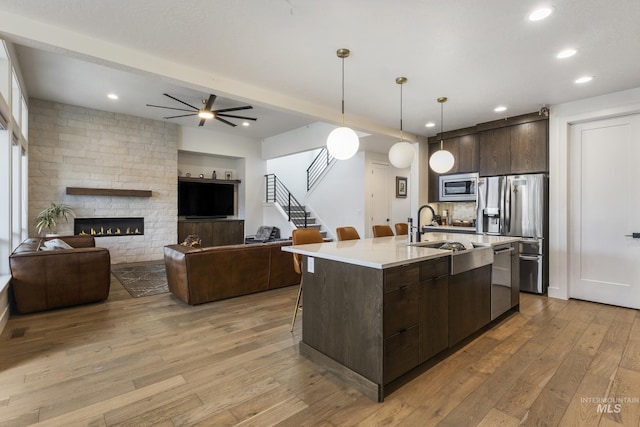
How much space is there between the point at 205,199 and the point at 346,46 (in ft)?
21.7

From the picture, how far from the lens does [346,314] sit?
2273 millimetres

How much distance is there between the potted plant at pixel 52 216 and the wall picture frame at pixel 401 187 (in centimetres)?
725

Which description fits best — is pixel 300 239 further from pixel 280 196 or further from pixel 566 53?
pixel 280 196

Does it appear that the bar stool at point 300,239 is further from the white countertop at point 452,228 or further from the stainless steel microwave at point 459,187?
the stainless steel microwave at point 459,187

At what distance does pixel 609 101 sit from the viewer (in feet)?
13.2

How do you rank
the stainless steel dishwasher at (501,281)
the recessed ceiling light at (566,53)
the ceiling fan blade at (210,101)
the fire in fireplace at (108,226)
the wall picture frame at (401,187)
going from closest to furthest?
the recessed ceiling light at (566,53)
the stainless steel dishwasher at (501,281)
the ceiling fan blade at (210,101)
the fire in fireplace at (108,226)
the wall picture frame at (401,187)

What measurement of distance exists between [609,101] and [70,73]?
7416 millimetres

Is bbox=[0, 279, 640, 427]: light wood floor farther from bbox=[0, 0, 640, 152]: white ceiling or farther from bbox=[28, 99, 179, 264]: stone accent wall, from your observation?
bbox=[28, 99, 179, 264]: stone accent wall

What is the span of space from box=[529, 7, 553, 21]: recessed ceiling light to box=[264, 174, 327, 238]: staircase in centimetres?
635

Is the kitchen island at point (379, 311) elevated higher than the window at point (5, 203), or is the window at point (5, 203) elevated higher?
the window at point (5, 203)

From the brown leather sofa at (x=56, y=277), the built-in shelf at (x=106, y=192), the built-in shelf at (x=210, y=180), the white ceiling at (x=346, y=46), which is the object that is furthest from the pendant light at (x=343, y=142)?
the built-in shelf at (x=210, y=180)

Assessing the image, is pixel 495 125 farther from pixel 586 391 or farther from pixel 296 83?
pixel 586 391

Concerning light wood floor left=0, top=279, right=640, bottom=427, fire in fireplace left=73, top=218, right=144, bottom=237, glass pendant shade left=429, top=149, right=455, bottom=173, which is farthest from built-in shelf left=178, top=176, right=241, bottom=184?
glass pendant shade left=429, top=149, right=455, bottom=173

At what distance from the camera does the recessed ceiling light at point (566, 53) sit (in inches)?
115
